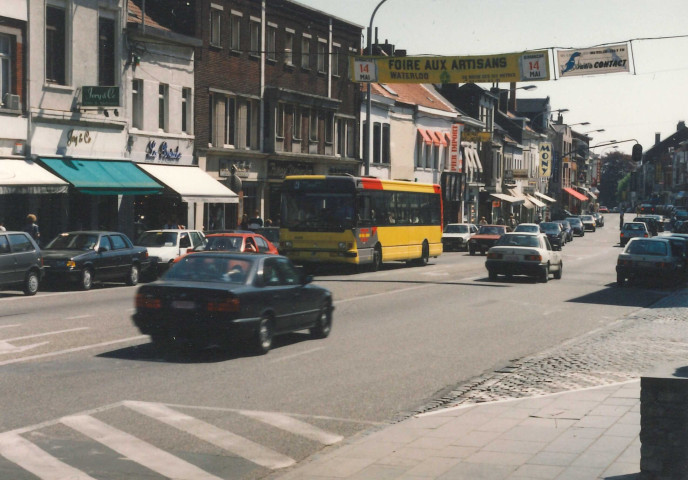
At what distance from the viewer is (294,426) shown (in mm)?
10102

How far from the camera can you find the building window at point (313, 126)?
52.5 meters

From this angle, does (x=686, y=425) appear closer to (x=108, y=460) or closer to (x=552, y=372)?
(x=108, y=460)

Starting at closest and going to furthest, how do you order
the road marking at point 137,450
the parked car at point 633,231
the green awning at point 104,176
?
1. the road marking at point 137,450
2. the green awning at point 104,176
3. the parked car at point 633,231

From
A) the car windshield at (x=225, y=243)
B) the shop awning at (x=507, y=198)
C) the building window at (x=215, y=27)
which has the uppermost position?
the building window at (x=215, y=27)

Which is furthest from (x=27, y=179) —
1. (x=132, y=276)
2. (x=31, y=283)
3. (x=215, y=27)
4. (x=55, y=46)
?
(x=215, y=27)

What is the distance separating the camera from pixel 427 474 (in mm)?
7855

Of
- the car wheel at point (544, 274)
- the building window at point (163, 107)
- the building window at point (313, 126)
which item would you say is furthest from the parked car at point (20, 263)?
the building window at point (313, 126)

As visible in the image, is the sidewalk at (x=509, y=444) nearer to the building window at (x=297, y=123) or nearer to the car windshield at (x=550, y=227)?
the building window at (x=297, y=123)

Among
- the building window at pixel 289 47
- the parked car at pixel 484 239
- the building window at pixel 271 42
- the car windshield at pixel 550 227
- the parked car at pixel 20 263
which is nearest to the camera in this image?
the parked car at pixel 20 263

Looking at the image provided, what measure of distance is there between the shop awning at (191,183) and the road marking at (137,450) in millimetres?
28626

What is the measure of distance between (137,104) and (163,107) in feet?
6.33

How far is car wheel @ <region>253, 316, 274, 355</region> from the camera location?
14.8 m

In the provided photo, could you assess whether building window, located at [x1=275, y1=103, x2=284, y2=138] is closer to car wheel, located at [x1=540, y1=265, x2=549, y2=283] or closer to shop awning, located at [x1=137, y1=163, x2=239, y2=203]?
shop awning, located at [x1=137, y1=163, x2=239, y2=203]

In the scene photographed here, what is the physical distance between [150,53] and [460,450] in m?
32.5
